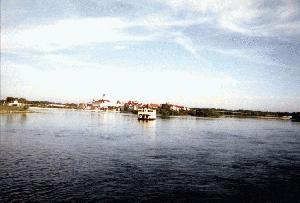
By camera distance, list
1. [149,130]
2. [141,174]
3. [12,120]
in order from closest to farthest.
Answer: [141,174], [149,130], [12,120]

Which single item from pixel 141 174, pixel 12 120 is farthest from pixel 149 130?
pixel 141 174

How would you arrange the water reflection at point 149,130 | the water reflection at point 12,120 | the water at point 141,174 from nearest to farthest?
the water at point 141,174 < the water reflection at point 149,130 < the water reflection at point 12,120

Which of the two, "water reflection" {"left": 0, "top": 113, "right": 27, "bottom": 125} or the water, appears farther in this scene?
"water reflection" {"left": 0, "top": 113, "right": 27, "bottom": 125}

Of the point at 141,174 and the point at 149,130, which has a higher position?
the point at 149,130

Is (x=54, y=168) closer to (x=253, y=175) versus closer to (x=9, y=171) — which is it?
(x=9, y=171)

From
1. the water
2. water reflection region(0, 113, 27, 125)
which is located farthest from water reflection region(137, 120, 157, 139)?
water reflection region(0, 113, 27, 125)

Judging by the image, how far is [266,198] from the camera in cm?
2291

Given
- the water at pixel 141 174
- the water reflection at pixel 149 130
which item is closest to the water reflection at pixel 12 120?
the water reflection at pixel 149 130

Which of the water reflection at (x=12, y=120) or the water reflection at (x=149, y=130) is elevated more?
the water reflection at (x=12, y=120)

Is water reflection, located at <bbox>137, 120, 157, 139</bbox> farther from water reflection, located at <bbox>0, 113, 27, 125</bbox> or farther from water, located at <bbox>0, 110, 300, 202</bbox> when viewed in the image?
water reflection, located at <bbox>0, 113, 27, 125</bbox>

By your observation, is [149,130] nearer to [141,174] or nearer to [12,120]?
[12,120]

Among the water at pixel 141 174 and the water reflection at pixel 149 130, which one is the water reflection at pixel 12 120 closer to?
the water reflection at pixel 149 130

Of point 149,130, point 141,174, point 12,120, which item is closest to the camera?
point 141,174

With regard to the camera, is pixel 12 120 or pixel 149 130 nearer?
pixel 149 130
